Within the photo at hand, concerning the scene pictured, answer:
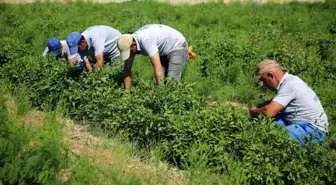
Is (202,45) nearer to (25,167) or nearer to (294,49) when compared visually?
(294,49)

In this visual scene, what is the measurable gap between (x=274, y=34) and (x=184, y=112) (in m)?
6.36

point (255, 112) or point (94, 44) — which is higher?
point (94, 44)

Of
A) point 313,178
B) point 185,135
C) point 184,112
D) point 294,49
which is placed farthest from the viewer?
point 294,49

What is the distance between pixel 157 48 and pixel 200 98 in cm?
91

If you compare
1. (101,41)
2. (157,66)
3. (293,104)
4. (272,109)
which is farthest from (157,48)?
(293,104)

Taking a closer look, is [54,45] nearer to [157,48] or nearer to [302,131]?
[157,48]

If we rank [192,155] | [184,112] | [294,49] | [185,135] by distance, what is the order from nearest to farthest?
[192,155]
[185,135]
[184,112]
[294,49]

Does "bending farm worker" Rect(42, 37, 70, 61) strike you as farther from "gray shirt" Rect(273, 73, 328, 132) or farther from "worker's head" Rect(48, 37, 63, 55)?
"gray shirt" Rect(273, 73, 328, 132)

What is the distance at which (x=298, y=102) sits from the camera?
480 cm

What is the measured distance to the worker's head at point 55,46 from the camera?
24.1 feet

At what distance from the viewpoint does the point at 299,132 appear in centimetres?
470

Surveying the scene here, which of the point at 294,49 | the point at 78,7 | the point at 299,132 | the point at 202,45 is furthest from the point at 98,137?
the point at 78,7

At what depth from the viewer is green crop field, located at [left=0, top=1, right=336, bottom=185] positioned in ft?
14.1

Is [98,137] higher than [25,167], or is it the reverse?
[25,167]
